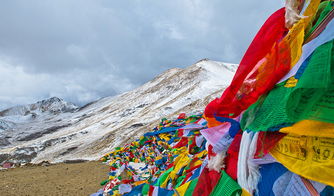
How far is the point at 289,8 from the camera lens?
5.91 ft

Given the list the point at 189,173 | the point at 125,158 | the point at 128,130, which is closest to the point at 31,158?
the point at 128,130

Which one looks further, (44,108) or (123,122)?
(44,108)

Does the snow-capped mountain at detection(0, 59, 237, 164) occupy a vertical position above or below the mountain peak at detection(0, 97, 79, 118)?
below

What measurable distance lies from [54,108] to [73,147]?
104 metres

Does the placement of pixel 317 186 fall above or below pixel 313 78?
below

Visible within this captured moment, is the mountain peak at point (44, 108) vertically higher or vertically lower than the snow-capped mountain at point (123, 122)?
higher

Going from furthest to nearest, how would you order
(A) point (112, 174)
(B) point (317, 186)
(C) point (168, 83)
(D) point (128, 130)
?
(C) point (168, 83) → (D) point (128, 130) → (A) point (112, 174) → (B) point (317, 186)

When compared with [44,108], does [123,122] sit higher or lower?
lower

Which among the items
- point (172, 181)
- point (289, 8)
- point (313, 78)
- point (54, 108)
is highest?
point (54, 108)

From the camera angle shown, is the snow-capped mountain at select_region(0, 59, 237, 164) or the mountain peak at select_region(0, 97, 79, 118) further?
the mountain peak at select_region(0, 97, 79, 118)

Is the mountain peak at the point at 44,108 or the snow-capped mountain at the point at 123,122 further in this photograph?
the mountain peak at the point at 44,108

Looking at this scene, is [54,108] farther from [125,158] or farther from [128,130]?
[125,158]

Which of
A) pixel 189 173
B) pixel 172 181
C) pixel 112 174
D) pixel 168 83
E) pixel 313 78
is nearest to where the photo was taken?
pixel 313 78

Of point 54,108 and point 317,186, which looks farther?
point 54,108
